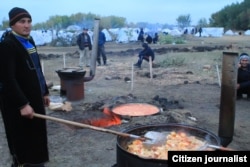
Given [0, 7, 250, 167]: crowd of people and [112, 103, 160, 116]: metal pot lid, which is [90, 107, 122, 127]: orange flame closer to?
[112, 103, 160, 116]: metal pot lid

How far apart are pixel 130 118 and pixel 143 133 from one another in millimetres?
2549

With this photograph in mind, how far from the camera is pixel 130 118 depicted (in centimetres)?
654

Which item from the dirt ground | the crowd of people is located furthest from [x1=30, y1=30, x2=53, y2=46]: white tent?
the crowd of people

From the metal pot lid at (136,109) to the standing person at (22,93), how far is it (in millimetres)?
3083

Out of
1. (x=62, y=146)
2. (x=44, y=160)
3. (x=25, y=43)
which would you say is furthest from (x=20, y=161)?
(x=62, y=146)

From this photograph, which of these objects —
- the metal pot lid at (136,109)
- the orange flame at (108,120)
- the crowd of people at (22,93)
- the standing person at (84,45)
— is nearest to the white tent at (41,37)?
the standing person at (84,45)

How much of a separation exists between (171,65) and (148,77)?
391 centimetres

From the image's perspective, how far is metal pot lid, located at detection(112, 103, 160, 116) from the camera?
6798mm

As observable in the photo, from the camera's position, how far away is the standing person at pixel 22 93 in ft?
11.0

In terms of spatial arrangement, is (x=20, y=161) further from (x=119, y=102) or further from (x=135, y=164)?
(x=119, y=102)

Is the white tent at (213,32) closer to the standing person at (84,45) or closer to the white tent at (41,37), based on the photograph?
the white tent at (41,37)

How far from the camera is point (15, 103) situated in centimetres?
341

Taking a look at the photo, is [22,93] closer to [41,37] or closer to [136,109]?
[136,109]

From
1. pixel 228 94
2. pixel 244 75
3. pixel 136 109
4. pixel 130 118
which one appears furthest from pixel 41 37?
pixel 228 94
